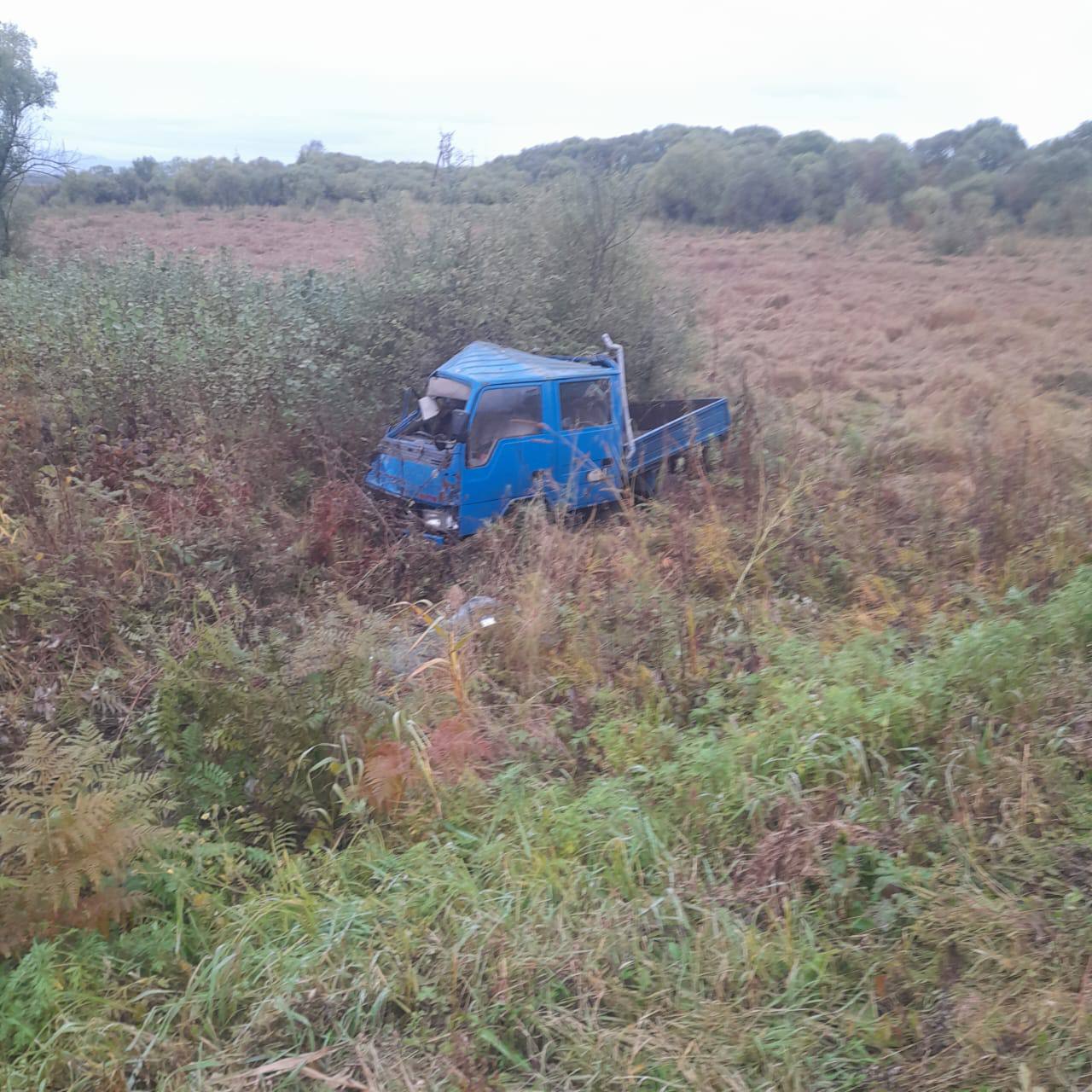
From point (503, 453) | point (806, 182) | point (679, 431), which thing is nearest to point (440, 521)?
point (503, 453)

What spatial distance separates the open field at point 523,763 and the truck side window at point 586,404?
0.99 meters

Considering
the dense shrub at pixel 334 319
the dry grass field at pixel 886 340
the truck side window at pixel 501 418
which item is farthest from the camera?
the dense shrub at pixel 334 319

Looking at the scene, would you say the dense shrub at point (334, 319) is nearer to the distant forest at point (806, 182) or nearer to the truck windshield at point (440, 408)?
the truck windshield at point (440, 408)

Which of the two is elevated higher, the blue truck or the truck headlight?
the blue truck

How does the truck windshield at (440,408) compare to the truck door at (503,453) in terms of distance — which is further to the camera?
the truck windshield at (440,408)

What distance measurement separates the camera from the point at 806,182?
3450cm

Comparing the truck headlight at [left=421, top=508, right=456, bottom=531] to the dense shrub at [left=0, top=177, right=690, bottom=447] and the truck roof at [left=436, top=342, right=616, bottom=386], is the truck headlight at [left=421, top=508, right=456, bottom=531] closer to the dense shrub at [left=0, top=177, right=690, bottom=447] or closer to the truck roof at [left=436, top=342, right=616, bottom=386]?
the truck roof at [left=436, top=342, right=616, bottom=386]

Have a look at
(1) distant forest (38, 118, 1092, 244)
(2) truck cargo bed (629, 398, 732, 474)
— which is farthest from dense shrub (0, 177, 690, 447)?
(1) distant forest (38, 118, 1092, 244)

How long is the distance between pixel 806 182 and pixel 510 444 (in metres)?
32.1

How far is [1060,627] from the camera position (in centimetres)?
465

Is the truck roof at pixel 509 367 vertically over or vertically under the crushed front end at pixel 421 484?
over

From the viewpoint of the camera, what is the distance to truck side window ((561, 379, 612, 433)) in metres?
7.79

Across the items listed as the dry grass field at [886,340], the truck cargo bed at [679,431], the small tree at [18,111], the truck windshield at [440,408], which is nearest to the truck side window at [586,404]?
the truck cargo bed at [679,431]

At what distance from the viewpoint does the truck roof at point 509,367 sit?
7578 mm
